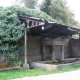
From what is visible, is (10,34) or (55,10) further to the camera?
(55,10)

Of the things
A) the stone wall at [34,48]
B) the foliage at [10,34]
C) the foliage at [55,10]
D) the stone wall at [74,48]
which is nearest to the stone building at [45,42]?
the stone wall at [34,48]

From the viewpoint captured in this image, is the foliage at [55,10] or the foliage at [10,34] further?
the foliage at [55,10]

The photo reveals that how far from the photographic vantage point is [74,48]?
19.8 metres

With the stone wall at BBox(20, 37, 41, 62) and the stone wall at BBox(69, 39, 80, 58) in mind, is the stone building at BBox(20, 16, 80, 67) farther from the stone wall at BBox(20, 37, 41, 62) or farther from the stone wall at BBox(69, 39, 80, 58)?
the stone wall at BBox(69, 39, 80, 58)

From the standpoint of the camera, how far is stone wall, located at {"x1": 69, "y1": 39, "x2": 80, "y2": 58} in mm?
19441

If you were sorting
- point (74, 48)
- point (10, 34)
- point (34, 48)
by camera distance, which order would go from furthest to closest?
point (74, 48) < point (34, 48) < point (10, 34)

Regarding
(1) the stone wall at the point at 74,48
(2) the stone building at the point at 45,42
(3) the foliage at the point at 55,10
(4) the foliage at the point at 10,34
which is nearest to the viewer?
(4) the foliage at the point at 10,34

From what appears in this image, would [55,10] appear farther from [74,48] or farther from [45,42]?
[45,42]

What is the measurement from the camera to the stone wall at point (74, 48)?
19441 mm

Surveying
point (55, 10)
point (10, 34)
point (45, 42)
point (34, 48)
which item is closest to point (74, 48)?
point (45, 42)

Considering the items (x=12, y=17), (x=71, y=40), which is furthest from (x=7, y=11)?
(x=71, y=40)

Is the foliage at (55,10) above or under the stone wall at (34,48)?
above

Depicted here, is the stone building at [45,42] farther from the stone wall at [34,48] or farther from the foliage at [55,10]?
the foliage at [55,10]

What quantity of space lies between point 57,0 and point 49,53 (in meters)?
14.9
